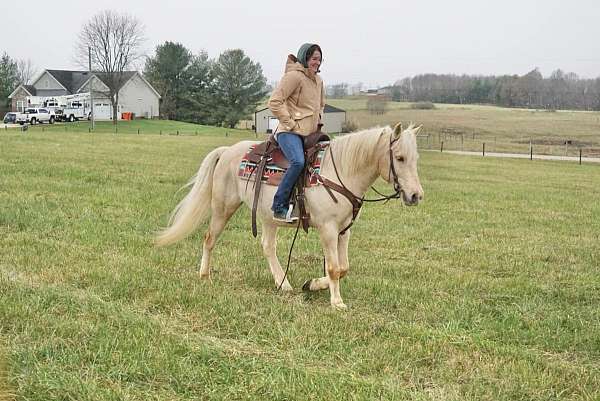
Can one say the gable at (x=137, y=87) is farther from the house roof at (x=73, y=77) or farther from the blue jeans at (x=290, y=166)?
the blue jeans at (x=290, y=166)

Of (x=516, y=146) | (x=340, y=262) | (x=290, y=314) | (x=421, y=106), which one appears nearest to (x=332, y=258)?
(x=340, y=262)

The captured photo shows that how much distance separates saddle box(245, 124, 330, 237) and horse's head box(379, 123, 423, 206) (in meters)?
0.97

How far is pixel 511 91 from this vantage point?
5187 inches

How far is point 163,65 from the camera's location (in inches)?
3199

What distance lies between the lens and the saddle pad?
22.1 feet

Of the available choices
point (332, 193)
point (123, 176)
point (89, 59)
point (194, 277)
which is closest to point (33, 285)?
point (194, 277)

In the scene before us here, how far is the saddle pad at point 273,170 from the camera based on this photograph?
6.75 m

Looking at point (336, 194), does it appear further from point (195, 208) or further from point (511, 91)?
point (511, 91)

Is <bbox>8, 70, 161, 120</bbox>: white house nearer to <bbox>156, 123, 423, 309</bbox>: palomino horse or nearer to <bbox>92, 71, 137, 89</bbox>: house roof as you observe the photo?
<bbox>92, 71, 137, 89</bbox>: house roof

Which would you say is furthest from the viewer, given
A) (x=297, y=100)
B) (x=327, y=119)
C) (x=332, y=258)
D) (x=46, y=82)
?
(x=46, y=82)

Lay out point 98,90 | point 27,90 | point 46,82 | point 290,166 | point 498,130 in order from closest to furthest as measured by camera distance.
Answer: point 290,166
point 98,90
point 498,130
point 27,90
point 46,82

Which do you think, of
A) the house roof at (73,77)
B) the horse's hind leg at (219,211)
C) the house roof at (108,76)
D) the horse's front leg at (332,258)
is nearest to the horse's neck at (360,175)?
the horse's front leg at (332,258)

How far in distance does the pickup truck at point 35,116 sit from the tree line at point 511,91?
74936mm

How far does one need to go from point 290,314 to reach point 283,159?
1.97 meters
